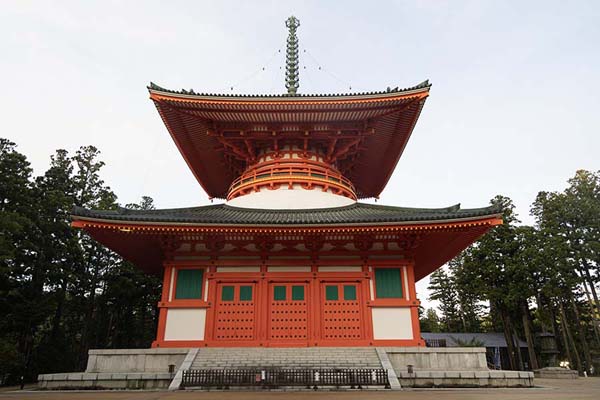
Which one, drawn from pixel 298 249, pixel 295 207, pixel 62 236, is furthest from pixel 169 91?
pixel 62 236

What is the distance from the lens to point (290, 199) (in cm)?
1784

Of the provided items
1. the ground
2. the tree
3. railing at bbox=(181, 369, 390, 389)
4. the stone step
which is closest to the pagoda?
the stone step

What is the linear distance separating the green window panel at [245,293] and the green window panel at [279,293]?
3.09 feet

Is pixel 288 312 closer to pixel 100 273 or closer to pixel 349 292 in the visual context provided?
pixel 349 292

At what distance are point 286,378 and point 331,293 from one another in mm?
4406

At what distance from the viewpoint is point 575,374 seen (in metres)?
24.2

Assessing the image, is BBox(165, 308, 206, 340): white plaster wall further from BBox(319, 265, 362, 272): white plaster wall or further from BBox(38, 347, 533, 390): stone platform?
BBox(319, 265, 362, 272): white plaster wall

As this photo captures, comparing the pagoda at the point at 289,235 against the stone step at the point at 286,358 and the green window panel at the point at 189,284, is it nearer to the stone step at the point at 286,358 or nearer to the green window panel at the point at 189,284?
the green window panel at the point at 189,284

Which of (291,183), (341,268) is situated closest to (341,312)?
(341,268)

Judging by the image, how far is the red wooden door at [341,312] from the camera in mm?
14188

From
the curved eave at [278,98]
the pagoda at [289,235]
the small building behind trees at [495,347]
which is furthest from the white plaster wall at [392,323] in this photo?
the small building behind trees at [495,347]

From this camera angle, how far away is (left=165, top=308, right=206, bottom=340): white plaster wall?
46.2 feet

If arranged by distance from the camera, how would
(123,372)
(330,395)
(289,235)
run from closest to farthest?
(330,395) < (123,372) < (289,235)

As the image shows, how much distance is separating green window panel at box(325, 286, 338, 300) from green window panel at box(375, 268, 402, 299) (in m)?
1.54
